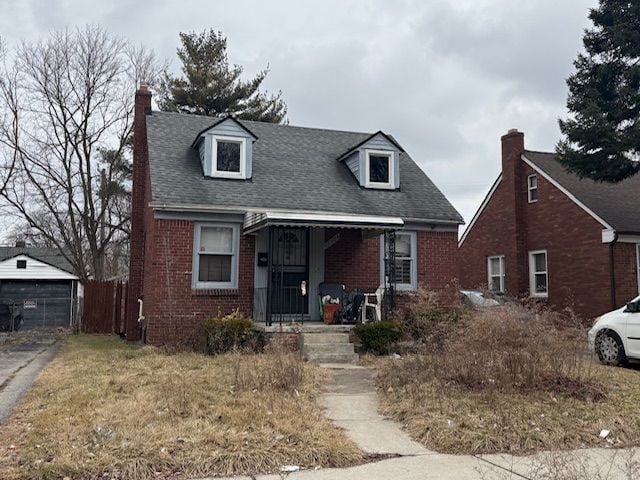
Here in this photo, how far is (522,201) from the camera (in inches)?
824

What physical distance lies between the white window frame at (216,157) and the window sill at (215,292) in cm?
306

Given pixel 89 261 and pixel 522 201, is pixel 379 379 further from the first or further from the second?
pixel 89 261

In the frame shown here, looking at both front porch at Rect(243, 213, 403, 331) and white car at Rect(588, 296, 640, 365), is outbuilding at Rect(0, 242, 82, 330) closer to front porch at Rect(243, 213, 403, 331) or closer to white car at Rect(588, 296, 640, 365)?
front porch at Rect(243, 213, 403, 331)

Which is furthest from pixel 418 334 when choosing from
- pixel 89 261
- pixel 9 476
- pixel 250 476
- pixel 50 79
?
pixel 89 261

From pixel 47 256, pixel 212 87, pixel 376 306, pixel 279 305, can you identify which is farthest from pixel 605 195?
pixel 47 256

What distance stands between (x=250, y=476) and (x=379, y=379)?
421 cm

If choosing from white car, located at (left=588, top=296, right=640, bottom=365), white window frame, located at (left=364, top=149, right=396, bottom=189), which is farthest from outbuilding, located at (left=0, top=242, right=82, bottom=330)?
white car, located at (left=588, top=296, right=640, bottom=365)

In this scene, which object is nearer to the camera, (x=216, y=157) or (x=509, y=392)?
(x=509, y=392)

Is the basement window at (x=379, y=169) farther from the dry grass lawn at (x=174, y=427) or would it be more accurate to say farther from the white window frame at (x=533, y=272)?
the dry grass lawn at (x=174, y=427)

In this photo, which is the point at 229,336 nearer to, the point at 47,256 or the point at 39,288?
the point at 39,288

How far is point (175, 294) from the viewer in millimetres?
13469

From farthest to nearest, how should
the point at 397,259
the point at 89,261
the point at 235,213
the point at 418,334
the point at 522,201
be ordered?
the point at 89,261 → the point at 522,201 → the point at 397,259 → the point at 235,213 → the point at 418,334

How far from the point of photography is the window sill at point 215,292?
1365cm

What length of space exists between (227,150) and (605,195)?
41.5 feet
